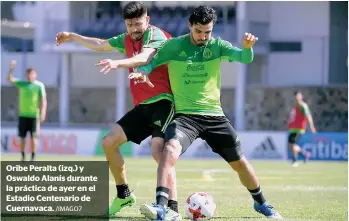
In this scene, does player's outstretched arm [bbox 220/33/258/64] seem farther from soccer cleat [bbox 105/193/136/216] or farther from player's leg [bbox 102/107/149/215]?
soccer cleat [bbox 105/193/136/216]

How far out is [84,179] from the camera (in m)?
16.5

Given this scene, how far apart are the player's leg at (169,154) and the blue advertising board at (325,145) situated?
23.0m

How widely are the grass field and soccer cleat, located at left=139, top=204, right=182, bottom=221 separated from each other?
1.03 metres

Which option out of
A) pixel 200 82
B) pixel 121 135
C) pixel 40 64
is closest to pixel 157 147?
pixel 121 135

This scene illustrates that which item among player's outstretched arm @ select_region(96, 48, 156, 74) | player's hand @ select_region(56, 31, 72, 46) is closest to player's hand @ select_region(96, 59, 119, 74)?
player's outstretched arm @ select_region(96, 48, 156, 74)

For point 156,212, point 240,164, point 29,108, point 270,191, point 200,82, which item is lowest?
point 270,191

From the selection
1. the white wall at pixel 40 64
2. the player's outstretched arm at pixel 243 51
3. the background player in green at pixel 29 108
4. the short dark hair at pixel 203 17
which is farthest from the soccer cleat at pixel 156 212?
the white wall at pixel 40 64

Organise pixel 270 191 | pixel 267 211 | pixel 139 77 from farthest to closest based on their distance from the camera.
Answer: pixel 270 191, pixel 267 211, pixel 139 77

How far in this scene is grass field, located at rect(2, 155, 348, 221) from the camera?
38.9 feet

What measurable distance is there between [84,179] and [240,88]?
28303mm

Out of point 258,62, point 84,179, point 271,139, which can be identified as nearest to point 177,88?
point 84,179

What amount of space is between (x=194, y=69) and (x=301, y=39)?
115 ft

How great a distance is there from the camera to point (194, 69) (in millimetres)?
10641

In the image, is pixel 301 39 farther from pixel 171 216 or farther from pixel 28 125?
pixel 171 216
